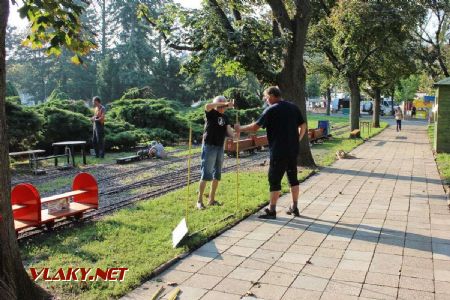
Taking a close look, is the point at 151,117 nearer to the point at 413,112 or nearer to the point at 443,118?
the point at 443,118

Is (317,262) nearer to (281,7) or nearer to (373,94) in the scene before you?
(281,7)

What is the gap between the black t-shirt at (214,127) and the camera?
791 cm

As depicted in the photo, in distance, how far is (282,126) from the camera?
707cm

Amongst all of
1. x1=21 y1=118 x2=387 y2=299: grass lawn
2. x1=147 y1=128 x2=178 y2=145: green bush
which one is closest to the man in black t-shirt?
x1=21 y1=118 x2=387 y2=299: grass lawn

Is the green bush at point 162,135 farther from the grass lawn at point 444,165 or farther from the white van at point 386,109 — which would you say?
the white van at point 386,109

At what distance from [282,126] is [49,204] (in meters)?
3.59

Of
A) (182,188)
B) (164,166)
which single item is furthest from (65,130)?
(182,188)

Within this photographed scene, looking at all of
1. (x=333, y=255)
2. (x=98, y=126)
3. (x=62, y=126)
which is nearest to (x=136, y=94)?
(x=62, y=126)

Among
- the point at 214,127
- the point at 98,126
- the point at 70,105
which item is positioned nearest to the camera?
the point at 214,127

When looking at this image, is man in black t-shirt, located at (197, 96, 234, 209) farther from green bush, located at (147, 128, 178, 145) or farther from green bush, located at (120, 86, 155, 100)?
green bush, located at (120, 86, 155, 100)

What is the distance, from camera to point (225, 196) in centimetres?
906

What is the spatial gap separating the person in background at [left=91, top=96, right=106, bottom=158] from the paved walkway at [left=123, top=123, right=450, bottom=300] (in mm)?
8729

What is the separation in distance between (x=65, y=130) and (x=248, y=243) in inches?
514

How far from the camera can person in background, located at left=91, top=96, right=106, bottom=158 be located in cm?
1567
